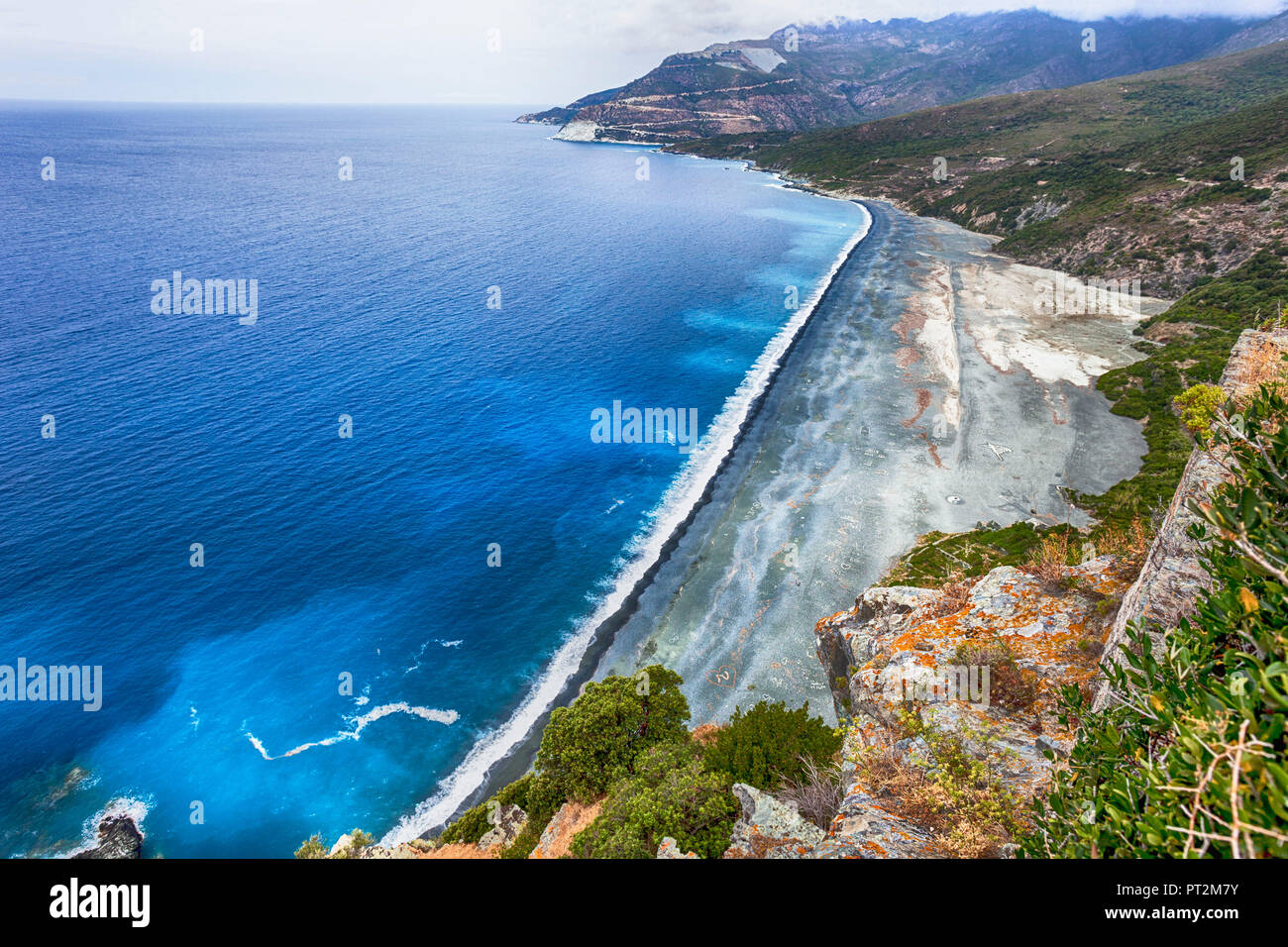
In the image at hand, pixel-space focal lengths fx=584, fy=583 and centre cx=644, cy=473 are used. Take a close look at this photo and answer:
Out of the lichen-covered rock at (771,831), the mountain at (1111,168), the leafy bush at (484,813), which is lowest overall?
the leafy bush at (484,813)

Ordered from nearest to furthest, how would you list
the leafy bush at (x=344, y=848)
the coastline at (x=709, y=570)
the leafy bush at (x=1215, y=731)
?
the leafy bush at (x=1215, y=731) < the leafy bush at (x=344, y=848) < the coastline at (x=709, y=570)

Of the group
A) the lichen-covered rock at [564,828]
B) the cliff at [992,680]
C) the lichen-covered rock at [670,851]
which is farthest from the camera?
the lichen-covered rock at [564,828]

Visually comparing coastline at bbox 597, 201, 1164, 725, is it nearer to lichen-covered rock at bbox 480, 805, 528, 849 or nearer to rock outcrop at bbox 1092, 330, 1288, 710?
lichen-covered rock at bbox 480, 805, 528, 849

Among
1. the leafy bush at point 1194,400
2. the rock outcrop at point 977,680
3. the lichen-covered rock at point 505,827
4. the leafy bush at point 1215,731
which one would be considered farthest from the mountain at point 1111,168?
the lichen-covered rock at point 505,827

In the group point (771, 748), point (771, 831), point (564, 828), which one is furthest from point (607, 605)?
point (771, 831)

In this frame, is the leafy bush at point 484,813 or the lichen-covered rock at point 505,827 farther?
the leafy bush at point 484,813

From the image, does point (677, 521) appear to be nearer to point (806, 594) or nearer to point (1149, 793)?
point (806, 594)

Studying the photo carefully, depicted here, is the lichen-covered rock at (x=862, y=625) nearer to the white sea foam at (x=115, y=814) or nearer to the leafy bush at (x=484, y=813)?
the leafy bush at (x=484, y=813)
